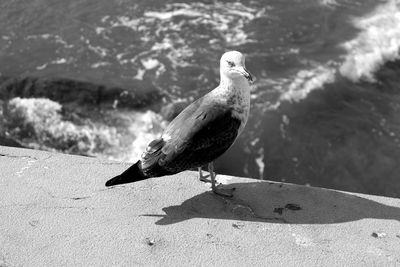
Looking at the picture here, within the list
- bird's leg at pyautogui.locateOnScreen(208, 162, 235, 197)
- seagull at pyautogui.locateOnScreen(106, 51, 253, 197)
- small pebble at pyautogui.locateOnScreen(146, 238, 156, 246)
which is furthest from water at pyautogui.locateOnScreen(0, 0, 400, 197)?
small pebble at pyautogui.locateOnScreen(146, 238, 156, 246)

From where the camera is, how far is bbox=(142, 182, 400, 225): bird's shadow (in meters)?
3.48

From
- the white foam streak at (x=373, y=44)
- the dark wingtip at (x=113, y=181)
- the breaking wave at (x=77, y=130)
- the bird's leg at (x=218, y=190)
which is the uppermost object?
the dark wingtip at (x=113, y=181)

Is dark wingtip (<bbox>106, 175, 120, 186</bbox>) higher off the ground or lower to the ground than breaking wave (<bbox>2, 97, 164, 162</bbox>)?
higher

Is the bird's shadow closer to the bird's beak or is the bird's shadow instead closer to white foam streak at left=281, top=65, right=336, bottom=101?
the bird's beak

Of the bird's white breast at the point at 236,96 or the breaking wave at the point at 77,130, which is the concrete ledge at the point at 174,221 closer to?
the bird's white breast at the point at 236,96

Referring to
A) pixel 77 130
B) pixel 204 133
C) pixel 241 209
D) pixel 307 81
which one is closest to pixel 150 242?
pixel 241 209

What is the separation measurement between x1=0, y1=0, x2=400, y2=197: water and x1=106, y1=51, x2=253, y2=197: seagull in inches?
118

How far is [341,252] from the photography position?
3176mm

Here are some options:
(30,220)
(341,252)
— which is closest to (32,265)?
(30,220)

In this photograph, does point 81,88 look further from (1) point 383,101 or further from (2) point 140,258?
(2) point 140,258

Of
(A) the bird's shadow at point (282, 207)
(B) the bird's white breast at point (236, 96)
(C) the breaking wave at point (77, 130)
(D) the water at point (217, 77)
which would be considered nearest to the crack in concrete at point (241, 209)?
(A) the bird's shadow at point (282, 207)

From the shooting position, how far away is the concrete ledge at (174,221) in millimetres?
3102

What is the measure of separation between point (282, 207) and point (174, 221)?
0.72 metres

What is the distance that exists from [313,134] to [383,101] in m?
1.27
